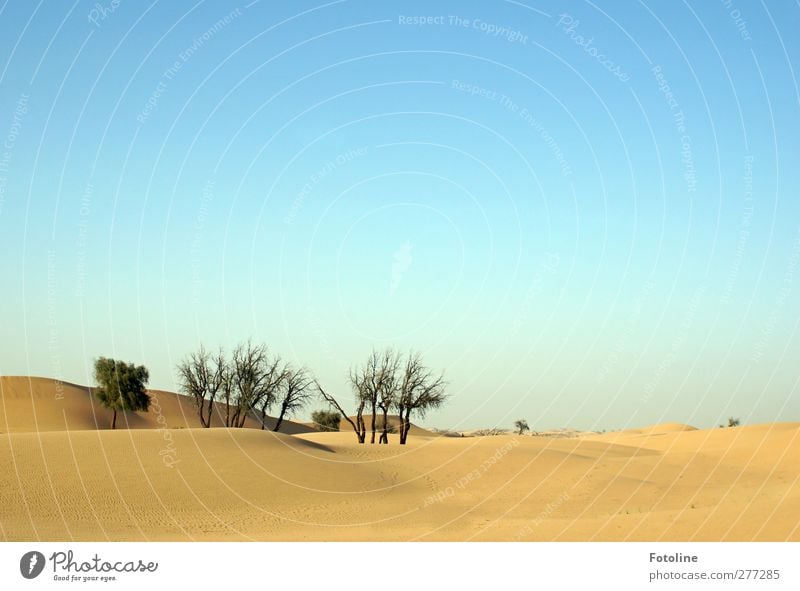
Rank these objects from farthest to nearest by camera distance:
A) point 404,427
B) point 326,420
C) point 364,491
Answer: point 326,420, point 404,427, point 364,491

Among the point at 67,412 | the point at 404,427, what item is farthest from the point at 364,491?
the point at 67,412

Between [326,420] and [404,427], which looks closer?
[404,427]

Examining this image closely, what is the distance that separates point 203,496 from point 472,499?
1214 centimetres

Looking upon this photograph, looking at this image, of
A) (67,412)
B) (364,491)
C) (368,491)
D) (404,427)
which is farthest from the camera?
(67,412)

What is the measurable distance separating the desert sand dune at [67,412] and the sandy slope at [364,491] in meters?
46.7

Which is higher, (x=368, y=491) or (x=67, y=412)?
(x=67, y=412)

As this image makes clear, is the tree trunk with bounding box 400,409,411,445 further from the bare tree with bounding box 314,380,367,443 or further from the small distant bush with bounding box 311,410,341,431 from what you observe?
the small distant bush with bounding box 311,410,341,431

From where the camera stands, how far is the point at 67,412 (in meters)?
94.6

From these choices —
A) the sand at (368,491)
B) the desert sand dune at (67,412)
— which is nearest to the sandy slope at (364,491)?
the sand at (368,491)

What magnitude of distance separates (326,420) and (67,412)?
34015 millimetres

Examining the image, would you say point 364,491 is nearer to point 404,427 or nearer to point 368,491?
point 368,491

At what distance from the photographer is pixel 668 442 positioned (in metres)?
76.6
